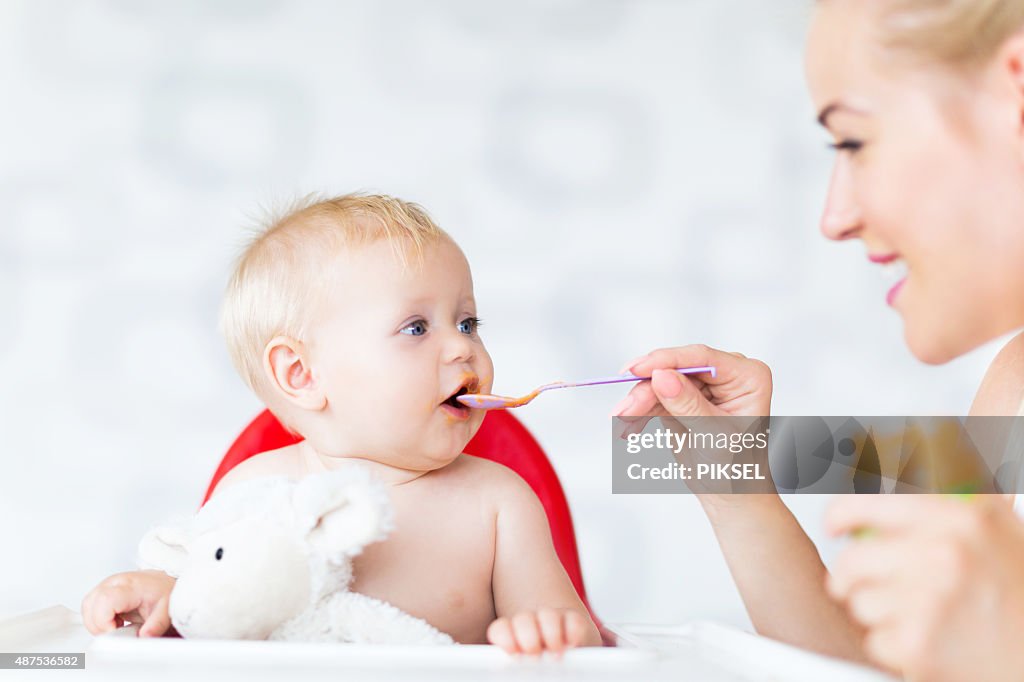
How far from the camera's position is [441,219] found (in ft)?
8.51

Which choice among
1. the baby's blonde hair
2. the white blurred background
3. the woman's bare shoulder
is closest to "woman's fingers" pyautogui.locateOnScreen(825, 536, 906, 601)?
the woman's bare shoulder

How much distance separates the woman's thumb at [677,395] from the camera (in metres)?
1.09

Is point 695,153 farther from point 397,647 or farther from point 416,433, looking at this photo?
point 397,647

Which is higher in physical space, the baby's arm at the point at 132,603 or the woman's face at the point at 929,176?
the woman's face at the point at 929,176

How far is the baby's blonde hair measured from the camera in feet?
4.00

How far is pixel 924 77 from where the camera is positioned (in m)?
0.86

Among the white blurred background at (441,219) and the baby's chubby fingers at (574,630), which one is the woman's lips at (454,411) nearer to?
the baby's chubby fingers at (574,630)

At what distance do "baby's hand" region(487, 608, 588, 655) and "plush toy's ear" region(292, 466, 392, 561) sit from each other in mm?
143

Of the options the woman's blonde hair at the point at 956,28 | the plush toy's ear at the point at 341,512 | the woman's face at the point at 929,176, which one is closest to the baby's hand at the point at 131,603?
the plush toy's ear at the point at 341,512

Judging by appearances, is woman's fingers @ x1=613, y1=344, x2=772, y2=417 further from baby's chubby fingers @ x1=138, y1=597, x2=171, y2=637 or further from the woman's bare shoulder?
baby's chubby fingers @ x1=138, y1=597, x2=171, y2=637

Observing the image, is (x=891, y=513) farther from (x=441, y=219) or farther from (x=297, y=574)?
(x=441, y=219)

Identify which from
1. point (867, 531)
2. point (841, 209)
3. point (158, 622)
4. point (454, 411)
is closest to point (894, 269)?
point (841, 209)

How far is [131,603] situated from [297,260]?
1.34ft

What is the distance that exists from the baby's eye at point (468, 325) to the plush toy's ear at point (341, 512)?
305mm
